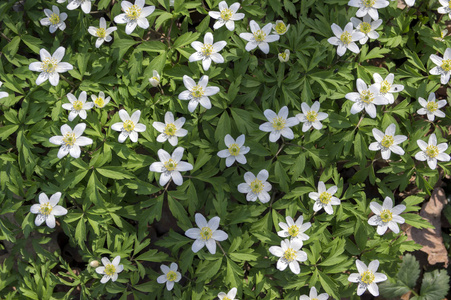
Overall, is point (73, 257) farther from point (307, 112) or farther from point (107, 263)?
point (307, 112)

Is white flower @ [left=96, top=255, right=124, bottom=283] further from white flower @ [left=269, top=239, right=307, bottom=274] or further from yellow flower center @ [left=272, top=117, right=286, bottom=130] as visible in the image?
yellow flower center @ [left=272, top=117, right=286, bottom=130]

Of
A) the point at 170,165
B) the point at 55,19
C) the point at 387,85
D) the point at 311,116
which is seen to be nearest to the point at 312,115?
the point at 311,116

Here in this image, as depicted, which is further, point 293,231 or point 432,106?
point 432,106

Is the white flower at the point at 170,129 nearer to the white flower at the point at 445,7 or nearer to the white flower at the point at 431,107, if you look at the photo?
the white flower at the point at 431,107

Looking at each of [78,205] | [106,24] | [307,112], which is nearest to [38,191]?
[78,205]

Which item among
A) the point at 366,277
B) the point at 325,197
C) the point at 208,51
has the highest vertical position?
the point at 208,51

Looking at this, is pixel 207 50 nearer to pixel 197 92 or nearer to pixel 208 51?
pixel 208 51

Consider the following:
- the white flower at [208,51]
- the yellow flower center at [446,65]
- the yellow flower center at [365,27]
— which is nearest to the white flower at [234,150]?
the white flower at [208,51]
